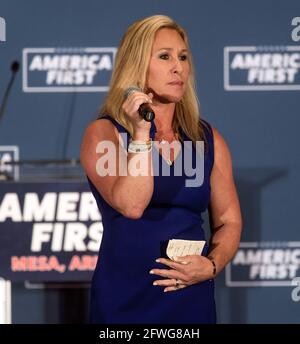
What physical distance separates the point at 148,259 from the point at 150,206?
14cm

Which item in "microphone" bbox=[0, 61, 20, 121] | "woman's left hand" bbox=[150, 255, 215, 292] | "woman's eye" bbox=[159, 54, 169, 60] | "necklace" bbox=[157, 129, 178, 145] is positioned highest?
"microphone" bbox=[0, 61, 20, 121]

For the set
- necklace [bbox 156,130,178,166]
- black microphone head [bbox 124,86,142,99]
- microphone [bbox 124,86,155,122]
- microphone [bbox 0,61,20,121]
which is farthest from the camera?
microphone [bbox 0,61,20,121]

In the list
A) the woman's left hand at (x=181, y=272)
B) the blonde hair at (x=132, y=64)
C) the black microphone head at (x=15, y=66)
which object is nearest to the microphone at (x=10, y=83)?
the black microphone head at (x=15, y=66)

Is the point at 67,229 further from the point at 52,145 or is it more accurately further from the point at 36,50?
the point at 36,50

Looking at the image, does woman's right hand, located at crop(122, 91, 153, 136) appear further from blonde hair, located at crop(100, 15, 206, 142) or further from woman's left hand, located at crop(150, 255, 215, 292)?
woman's left hand, located at crop(150, 255, 215, 292)

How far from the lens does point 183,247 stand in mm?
2311

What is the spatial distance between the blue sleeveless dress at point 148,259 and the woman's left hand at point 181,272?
2 centimetres

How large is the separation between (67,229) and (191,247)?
1296mm

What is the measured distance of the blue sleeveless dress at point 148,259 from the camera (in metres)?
2.31

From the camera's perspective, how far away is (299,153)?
3.84m

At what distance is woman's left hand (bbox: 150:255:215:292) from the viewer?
7.55ft

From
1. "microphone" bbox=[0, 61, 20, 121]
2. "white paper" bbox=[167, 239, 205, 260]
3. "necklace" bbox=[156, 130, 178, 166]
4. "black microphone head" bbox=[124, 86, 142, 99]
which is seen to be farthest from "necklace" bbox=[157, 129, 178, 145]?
"microphone" bbox=[0, 61, 20, 121]

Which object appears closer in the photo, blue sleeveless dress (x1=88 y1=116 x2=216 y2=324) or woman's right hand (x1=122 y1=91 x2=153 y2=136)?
woman's right hand (x1=122 y1=91 x2=153 y2=136)

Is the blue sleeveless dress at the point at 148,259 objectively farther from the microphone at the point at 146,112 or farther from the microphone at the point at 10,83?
the microphone at the point at 10,83
